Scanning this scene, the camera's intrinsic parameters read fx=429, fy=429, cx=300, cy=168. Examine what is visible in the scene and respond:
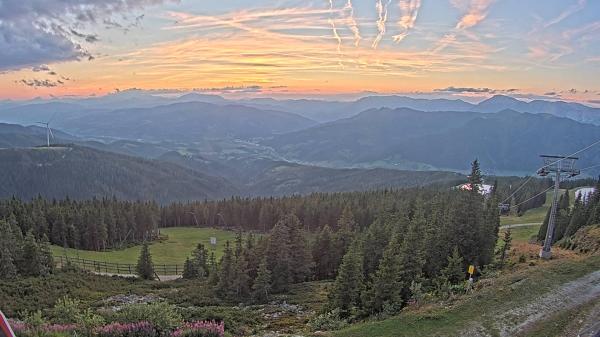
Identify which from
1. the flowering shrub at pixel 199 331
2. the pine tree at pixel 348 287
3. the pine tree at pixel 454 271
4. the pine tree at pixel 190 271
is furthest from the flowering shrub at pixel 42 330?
the pine tree at pixel 190 271

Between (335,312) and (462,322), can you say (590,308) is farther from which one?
(335,312)

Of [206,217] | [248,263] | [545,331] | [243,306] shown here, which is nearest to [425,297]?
[545,331]

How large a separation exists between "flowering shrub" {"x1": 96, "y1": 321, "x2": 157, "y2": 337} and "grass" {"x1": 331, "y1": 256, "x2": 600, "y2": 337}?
7.86 metres

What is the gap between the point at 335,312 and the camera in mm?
26891

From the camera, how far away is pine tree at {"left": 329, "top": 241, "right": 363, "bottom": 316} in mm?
28469

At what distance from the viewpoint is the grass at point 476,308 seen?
1851cm

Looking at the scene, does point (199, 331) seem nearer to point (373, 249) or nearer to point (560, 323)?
point (560, 323)

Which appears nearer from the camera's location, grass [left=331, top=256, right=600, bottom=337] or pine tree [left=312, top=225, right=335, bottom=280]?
grass [left=331, top=256, right=600, bottom=337]

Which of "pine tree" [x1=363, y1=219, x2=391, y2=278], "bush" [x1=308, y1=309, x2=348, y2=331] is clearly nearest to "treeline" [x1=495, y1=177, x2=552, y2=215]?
"pine tree" [x1=363, y1=219, x2=391, y2=278]

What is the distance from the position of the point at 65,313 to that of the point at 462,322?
55.5 feet

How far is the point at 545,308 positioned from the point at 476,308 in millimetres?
3308

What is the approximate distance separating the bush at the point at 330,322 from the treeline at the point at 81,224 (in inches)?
2345

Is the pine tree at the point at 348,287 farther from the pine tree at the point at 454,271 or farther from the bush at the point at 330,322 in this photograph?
the pine tree at the point at 454,271

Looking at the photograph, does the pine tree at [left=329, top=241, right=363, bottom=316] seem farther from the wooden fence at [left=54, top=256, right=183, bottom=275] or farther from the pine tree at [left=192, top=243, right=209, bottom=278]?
the wooden fence at [left=54, top=256, right=183, bottom=275]
